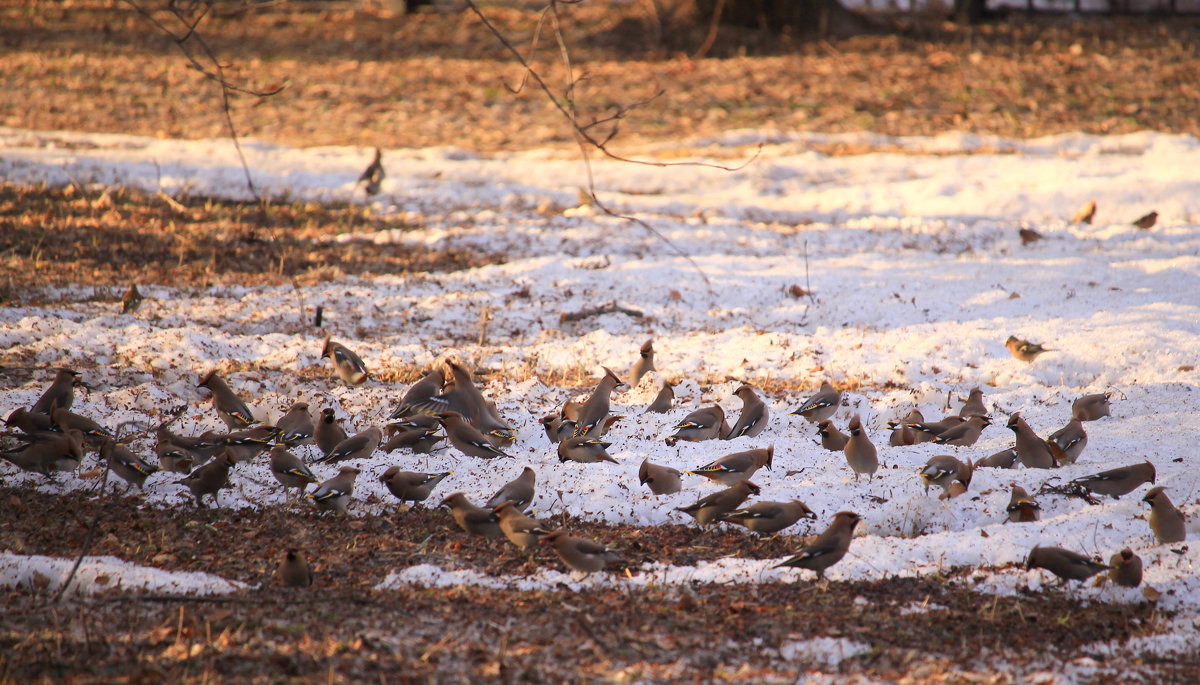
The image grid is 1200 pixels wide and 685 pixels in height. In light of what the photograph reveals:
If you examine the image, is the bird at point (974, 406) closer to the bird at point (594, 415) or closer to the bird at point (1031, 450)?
the bird at point (1031, 450)

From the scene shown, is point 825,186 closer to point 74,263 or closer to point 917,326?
point 917,326

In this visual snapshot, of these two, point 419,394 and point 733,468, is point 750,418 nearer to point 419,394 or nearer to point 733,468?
point 733,468

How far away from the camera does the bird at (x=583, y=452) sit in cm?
712

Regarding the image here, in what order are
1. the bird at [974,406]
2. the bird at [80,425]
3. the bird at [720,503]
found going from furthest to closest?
the bird at [974,406] < the bird at [80,425] < the bird at [720,503]

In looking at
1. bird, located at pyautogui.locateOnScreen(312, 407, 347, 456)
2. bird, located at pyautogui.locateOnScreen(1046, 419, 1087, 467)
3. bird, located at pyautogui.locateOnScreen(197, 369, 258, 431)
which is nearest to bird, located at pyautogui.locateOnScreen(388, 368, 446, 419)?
bird, located at pyautogui.locateOnScreen(312, 407, 347, 456)

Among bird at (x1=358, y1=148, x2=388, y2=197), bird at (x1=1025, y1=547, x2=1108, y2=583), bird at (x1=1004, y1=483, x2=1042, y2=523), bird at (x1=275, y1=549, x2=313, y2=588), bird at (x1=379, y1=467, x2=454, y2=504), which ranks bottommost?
bird at (x1=379, y1=467, x2=454, y2=504)

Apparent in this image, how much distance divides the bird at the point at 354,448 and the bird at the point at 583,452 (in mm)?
1264

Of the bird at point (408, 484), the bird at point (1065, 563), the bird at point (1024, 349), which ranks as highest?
the bird at point (1024, 349)

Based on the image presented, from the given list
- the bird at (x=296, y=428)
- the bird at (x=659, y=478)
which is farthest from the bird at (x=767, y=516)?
the bird at (x=296, y=428)

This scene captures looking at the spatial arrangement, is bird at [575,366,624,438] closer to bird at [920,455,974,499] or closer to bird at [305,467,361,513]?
bird at [305,467,361,513]

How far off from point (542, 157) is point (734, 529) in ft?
45.2

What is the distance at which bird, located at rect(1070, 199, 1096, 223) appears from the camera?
14.2 meters

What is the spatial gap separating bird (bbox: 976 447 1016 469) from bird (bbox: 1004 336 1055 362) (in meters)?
2.39

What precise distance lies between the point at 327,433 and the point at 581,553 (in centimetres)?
250
